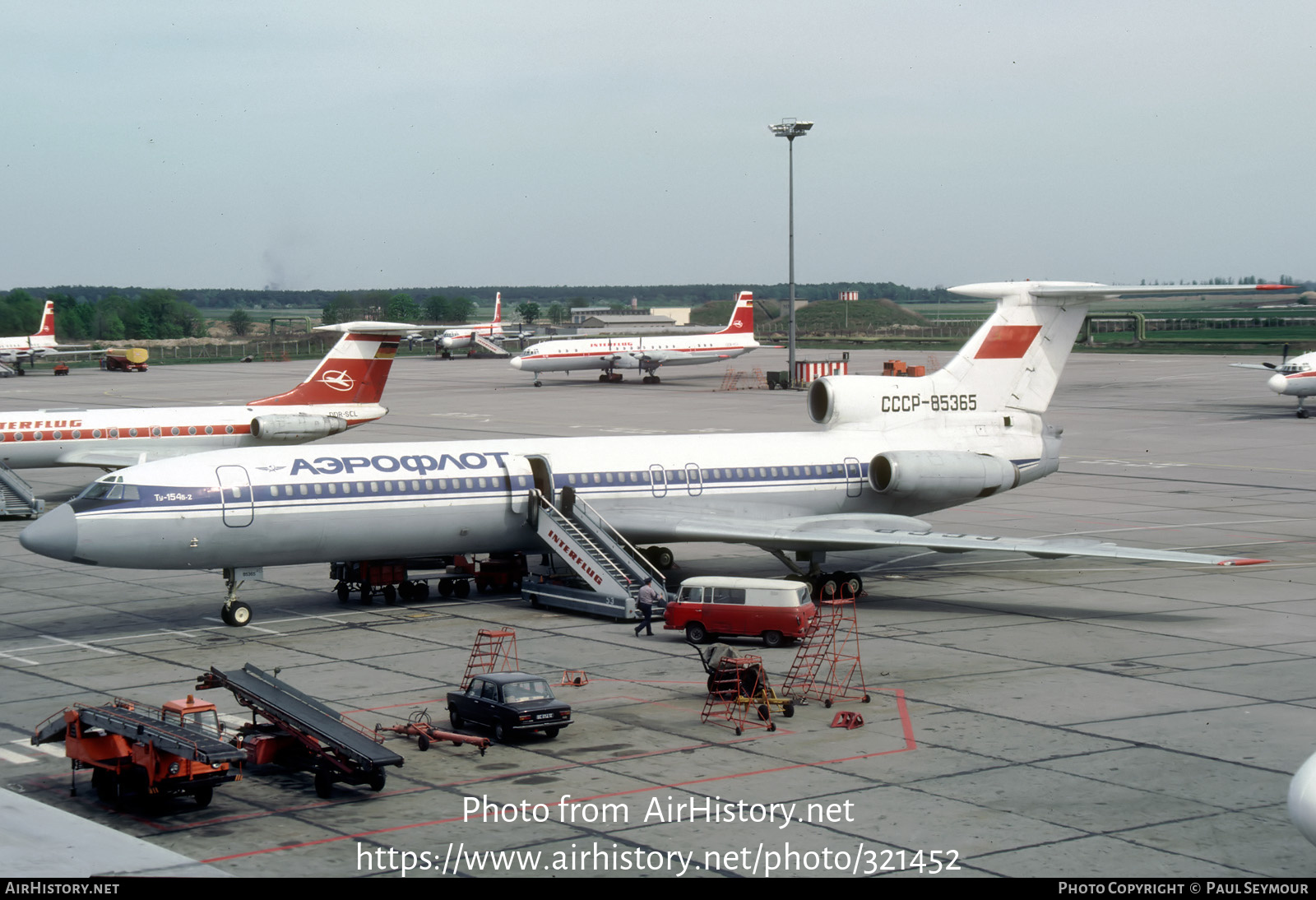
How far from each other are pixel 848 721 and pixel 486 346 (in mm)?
132152

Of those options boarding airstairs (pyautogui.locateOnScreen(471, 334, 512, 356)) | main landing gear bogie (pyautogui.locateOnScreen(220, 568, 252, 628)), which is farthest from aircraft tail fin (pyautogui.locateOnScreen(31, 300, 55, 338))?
main landing gear bogie (pyautogui.locateOnScreen(220, 568, 252, 628))

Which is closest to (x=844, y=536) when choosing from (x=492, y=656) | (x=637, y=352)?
(x=492, y=656)

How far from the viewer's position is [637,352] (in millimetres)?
104438

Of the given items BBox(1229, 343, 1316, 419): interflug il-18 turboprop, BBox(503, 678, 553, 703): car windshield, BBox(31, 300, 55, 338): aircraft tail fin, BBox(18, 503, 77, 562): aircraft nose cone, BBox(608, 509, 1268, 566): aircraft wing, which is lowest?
BBox(503, 678, 553, 703): car windshield

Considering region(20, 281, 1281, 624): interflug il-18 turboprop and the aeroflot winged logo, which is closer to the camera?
region(20, 281, 1281, 624): interflug il-18 turboprop

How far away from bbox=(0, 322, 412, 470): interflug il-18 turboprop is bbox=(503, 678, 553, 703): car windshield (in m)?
27.6

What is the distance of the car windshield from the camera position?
808 inches

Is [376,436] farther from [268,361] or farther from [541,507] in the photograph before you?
[268,361]

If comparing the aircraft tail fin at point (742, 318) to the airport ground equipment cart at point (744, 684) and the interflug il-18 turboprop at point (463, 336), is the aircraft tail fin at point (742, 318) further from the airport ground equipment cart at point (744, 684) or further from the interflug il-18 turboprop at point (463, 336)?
the airport ground equipment cart at point (744, 684)

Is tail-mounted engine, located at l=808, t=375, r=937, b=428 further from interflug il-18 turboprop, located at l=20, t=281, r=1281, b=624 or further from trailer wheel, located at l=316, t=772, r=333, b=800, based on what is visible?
trailer wheel, located at l=316, t=772, r=333, b=800

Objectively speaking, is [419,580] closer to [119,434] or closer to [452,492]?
[452,492]

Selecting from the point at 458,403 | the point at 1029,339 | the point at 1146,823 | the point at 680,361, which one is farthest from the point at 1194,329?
the point at 1146,823

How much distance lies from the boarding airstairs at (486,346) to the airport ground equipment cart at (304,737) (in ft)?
432

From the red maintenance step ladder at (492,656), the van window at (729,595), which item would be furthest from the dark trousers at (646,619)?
the red maintenance step ladder at (492,656)
